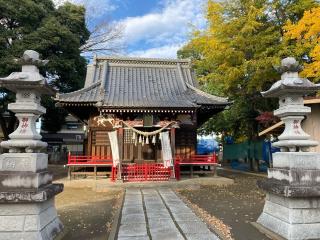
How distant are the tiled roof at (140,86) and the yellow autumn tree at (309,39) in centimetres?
493

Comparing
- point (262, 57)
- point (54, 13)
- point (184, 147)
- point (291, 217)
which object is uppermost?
point (54, 13)

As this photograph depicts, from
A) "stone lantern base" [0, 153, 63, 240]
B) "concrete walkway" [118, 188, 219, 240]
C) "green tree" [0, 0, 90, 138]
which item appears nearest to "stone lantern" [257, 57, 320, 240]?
"concrete walkway" [118, 188, 219, 240]

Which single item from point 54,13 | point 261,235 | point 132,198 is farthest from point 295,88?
point 54,13

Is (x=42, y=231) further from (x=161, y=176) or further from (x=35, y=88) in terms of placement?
(x=161, y=176)

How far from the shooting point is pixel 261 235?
304 inches

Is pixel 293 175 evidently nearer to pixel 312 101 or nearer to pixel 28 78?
pixel 28 78

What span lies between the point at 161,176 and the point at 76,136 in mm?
38818

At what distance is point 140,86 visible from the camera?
21.3 meters

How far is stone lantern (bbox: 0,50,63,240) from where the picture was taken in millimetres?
6617

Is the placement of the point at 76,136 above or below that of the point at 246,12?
below

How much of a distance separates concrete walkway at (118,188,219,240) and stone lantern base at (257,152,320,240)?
1604 mm

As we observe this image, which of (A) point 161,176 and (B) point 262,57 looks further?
(B) point 262,57

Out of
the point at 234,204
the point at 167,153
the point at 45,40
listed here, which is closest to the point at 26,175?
the point at 234,204

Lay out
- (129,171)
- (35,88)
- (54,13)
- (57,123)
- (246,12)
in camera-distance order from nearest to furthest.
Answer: (35,88) → (129,171) → (246,12) → (54,13) → (57,123)
